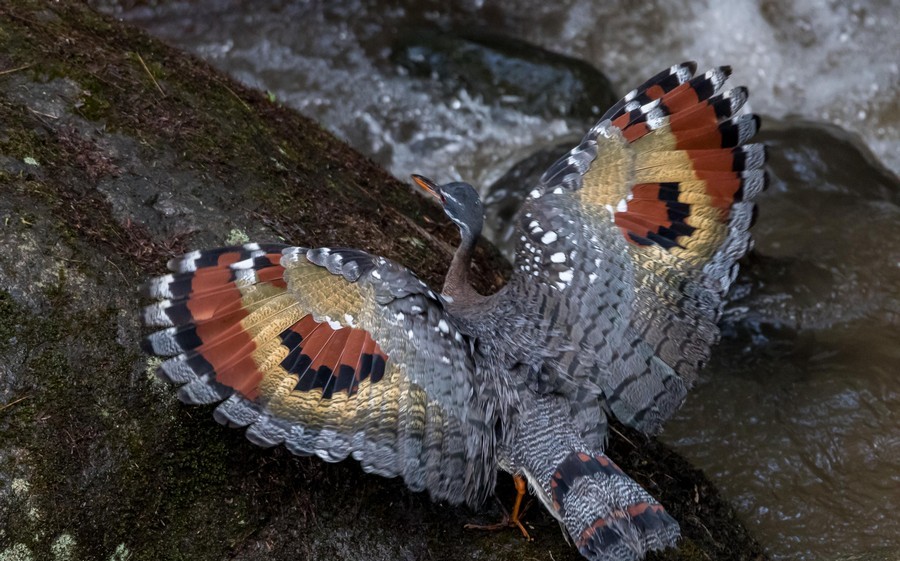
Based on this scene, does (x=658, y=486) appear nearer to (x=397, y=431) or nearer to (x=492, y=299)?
(x=492, y=299)

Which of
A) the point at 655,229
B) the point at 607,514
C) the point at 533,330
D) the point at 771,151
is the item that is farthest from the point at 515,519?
the point at 771,151

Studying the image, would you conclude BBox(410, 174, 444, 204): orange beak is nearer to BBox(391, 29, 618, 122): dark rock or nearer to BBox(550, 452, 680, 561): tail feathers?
BBox(550, 452, 680, 561): tail feathers

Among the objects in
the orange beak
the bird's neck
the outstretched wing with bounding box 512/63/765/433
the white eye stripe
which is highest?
the outstretched wing with bounding box 512/63/765/433

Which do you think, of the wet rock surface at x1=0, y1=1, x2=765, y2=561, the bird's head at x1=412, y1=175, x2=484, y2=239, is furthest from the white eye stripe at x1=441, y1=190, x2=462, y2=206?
the wet rock surface at x1=0, y1=1, x2=765, y2=561

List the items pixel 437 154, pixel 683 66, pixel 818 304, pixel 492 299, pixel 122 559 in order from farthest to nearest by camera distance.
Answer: pixel 437 154
pixel 818 304
pixel 492 299
pixel 683 66
pixel 122 559

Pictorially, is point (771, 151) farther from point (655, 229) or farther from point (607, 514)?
point (607, 514)

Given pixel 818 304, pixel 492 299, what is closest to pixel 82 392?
pixel 492 299
